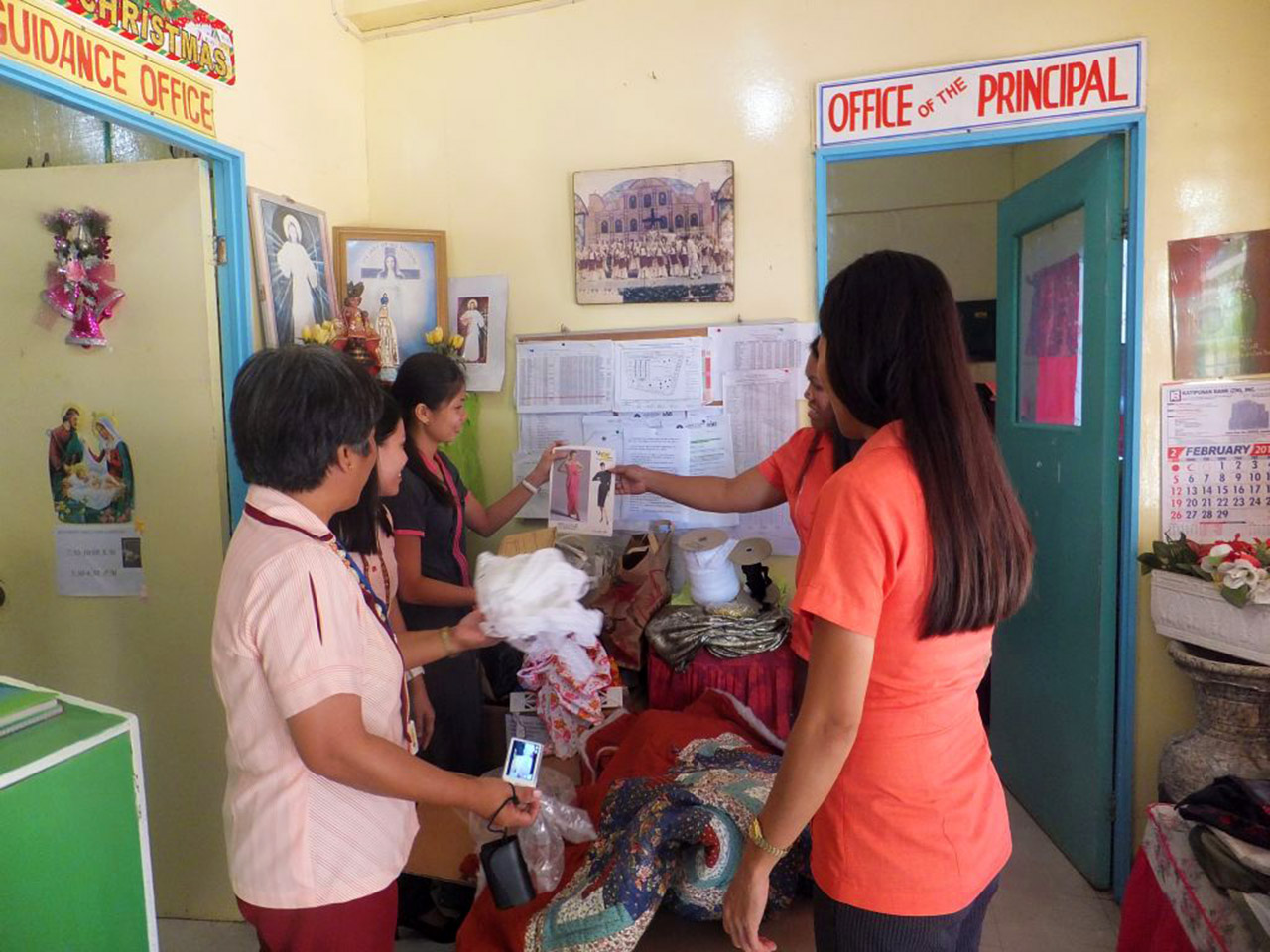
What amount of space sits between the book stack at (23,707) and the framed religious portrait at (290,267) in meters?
1.28

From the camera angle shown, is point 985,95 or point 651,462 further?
point 651,462

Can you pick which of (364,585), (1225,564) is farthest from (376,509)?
(1225,564)

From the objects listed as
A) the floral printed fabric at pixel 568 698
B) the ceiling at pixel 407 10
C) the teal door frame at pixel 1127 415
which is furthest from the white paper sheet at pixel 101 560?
the teal door frame at pixel 1127 415

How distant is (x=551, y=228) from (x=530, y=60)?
1.99 ft

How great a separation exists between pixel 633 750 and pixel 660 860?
1.60 ft

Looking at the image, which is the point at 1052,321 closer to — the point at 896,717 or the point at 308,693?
→ the point at 896,717

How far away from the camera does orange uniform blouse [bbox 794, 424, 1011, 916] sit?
1.05 meters

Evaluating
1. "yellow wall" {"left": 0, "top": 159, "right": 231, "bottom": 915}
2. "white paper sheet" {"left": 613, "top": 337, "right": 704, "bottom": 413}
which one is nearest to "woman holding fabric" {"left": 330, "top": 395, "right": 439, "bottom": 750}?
"yellow wall" {"left": 0, "top": 159, "right": 231, "bottom": 915}

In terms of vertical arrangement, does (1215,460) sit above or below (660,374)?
below

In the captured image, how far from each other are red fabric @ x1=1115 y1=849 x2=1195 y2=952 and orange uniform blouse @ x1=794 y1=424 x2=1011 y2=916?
2.79ft

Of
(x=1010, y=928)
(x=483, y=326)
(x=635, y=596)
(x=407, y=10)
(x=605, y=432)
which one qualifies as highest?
(x=407, y=10)

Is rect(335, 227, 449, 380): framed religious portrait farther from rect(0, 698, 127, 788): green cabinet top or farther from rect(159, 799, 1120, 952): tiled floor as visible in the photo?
rect(159, 799, 1120, 952): tiled floor

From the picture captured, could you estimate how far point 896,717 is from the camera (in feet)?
3.68

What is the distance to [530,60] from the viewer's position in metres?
3.06
